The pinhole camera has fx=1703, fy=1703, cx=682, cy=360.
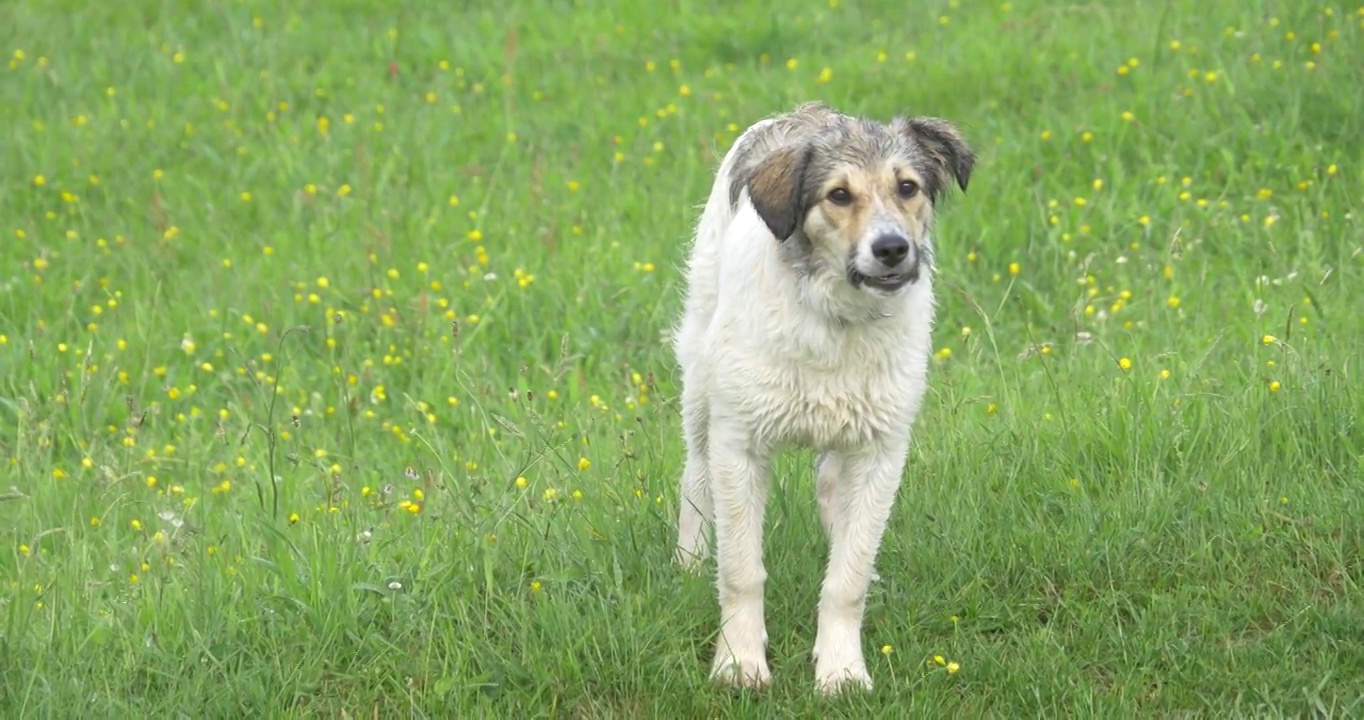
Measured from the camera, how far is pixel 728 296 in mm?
4949

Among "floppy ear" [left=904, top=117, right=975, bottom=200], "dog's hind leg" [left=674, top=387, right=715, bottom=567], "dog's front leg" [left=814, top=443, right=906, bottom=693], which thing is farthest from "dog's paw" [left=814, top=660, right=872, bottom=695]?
"floppy ear" [left=904, top=117, right=975, bottom=200]

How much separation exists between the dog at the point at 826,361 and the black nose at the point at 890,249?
0.06 meters

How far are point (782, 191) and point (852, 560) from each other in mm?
1037

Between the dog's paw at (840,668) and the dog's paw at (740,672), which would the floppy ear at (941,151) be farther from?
the dog's paw at (740,672)

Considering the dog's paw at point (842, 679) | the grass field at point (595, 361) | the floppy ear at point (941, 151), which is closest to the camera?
the dog's paw at point (842, 679)

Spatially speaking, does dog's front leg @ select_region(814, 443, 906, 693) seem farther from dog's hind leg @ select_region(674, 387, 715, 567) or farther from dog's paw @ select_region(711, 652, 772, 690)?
dog's hind leg @ select_region(674, 387, 715, 567)

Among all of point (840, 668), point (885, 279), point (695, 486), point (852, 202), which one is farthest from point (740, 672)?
point (852, 202)

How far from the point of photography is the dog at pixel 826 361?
4648mm

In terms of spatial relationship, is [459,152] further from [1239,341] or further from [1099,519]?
[1099,519]

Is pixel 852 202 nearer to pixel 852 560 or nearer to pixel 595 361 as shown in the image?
pixel 852 560

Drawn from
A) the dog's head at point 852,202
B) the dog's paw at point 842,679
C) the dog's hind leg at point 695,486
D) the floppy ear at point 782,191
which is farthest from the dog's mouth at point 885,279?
the dog's paw at point 842,679

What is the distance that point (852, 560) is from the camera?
4.72 metres

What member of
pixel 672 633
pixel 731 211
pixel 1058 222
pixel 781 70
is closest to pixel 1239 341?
pixel 1058 222

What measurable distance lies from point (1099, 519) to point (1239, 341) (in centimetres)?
Result: 170
